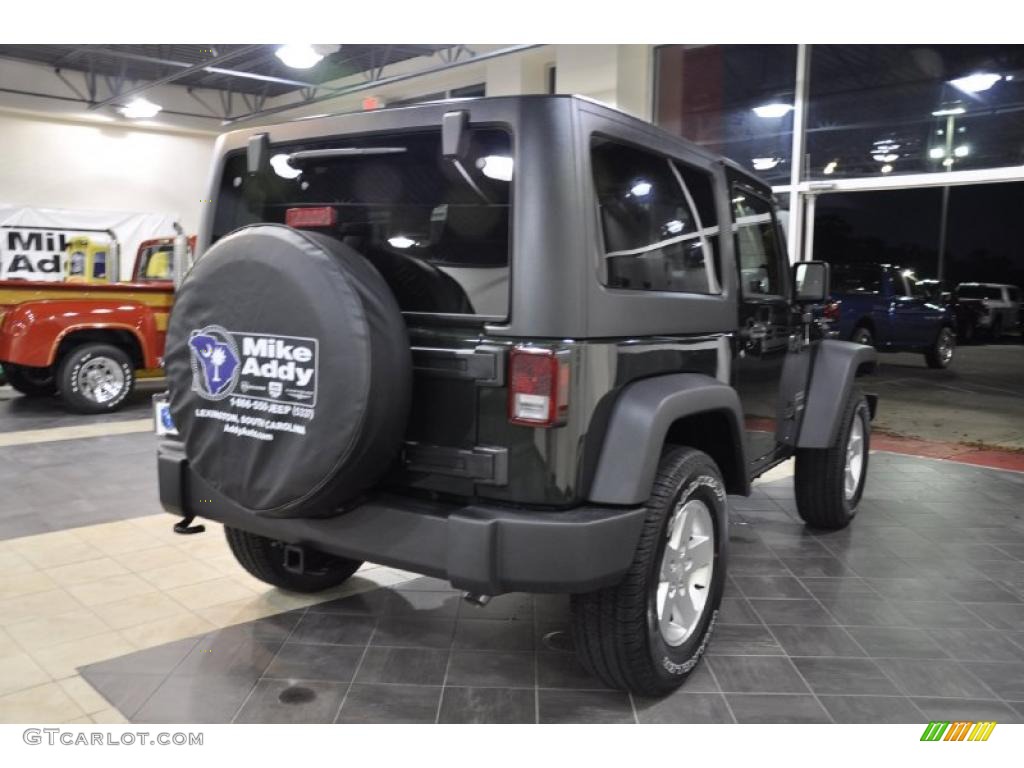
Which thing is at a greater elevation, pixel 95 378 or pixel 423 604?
pixel 95 378

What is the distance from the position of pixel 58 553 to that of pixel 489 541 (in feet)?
9.30

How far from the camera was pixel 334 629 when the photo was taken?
3.25 m

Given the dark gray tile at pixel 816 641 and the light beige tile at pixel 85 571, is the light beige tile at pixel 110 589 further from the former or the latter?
the dark gray tile at pixel 816 641

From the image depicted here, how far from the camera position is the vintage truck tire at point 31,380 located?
8.60 meters

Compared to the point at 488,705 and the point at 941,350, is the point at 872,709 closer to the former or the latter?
the point at 488,705

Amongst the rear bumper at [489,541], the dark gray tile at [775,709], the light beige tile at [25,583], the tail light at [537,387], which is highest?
the tail light at [537,387]

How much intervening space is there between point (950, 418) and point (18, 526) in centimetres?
843

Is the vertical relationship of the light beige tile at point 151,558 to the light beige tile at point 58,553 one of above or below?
below

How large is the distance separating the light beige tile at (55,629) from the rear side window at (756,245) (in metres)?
2.84

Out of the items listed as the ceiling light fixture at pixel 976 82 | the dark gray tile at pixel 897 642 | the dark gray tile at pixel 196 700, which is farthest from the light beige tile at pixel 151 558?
the ceiling light fixture at pixel 976 82

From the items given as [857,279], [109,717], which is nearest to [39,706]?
[109,717]

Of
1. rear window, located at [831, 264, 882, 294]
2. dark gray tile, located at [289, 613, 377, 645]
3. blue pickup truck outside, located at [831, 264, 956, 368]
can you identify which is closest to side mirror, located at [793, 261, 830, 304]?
dark gray tile, located at [289, 613, 377, 645]
